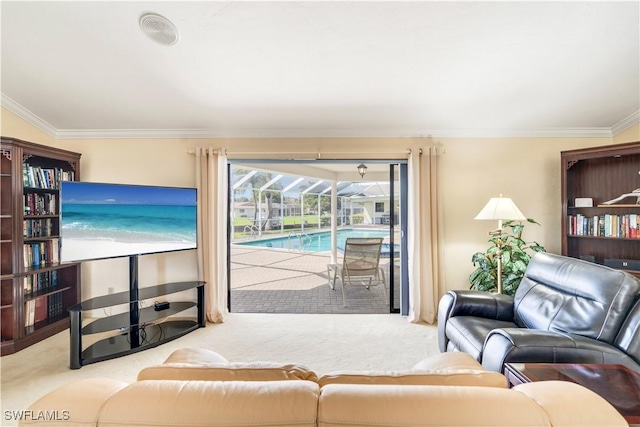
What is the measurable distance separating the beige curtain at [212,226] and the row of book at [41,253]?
1.44 m

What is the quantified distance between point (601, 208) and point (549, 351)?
2694 mm

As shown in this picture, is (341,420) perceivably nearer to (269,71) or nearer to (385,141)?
(269,71)

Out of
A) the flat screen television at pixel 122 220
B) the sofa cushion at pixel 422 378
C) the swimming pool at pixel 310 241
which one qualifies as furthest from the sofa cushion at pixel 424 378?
the swimming pool at pixel 310 241

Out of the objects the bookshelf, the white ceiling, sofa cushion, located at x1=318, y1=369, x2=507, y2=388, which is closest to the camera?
sofa cushion, located at x1=318, y1=369, x2=507, y2=388

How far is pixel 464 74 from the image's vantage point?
7.92 feet

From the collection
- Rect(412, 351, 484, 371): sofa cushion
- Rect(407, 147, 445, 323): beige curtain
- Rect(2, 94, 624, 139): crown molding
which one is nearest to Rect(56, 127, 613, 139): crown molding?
Rect(2, 94, 624, 139): crown molding

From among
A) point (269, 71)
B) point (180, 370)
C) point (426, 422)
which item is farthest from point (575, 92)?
point (180, 370)

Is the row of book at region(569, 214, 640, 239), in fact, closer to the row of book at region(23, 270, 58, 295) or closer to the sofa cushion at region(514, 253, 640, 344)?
the sofa cushion at region(514, 253, 640, 344)

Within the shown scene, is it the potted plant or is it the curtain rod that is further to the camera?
the curtain rod

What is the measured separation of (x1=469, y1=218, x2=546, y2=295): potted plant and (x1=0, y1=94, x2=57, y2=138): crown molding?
4.97m

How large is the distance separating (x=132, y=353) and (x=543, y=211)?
4.61 meters

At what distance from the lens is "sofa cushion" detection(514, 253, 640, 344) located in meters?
1.59

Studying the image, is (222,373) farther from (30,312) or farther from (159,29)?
(30,312)

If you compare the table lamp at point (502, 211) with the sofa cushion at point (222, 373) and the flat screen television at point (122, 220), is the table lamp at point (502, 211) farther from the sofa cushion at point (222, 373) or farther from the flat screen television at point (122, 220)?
the flat screen television at point (122, 220)
